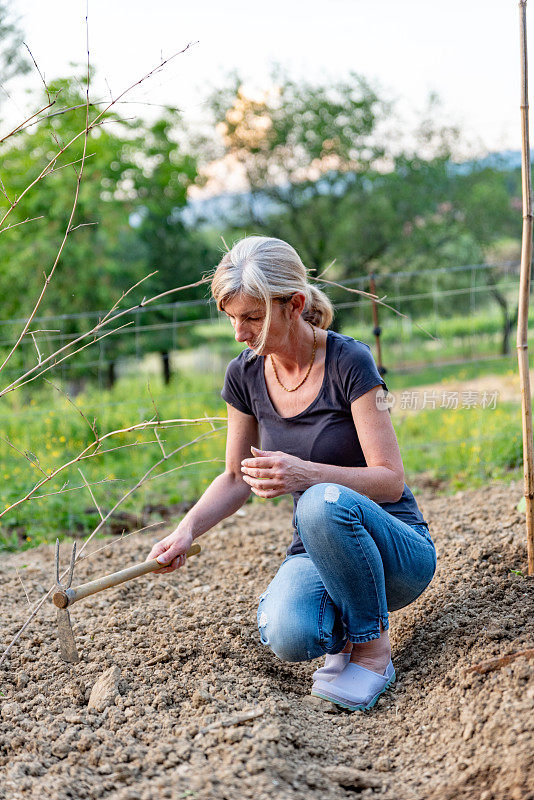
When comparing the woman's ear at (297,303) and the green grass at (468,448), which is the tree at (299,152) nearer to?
the green grass at (468,448)

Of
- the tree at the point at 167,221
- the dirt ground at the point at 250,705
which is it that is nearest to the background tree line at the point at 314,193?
the tree at the point at 167,221

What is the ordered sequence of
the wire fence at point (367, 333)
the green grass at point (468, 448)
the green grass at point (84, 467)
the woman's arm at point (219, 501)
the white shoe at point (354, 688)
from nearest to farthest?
the white shoe at point (354, 688) < the woman's arm at point (219, 501) < the green grass at point (84, 467) < the green grass at point (468, 448) < the wire fence at point (367, 333)

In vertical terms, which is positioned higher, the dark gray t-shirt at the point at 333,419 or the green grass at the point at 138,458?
the dark gray t-shirt at the point at 333,419

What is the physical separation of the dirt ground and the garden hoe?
0.10m

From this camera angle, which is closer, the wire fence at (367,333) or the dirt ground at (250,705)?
the dirt ground at (250,705)

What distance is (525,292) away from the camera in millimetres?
2230

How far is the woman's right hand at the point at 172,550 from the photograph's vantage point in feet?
6.71

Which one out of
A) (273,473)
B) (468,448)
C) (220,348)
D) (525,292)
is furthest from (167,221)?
(273,473)

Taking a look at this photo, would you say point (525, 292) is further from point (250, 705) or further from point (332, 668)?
point (250, 705)

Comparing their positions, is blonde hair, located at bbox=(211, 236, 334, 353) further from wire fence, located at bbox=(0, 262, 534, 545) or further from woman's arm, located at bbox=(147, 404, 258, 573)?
wire fence, located at bbox=(0, 262, 534, 545)

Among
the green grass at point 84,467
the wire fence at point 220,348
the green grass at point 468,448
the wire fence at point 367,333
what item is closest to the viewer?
the green grass at point 84,467

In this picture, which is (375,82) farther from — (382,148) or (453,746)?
(453,746)

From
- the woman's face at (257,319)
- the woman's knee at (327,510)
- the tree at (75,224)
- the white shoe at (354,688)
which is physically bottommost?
the white shoe at (354,688)

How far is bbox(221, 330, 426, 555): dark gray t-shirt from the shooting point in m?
2.03
